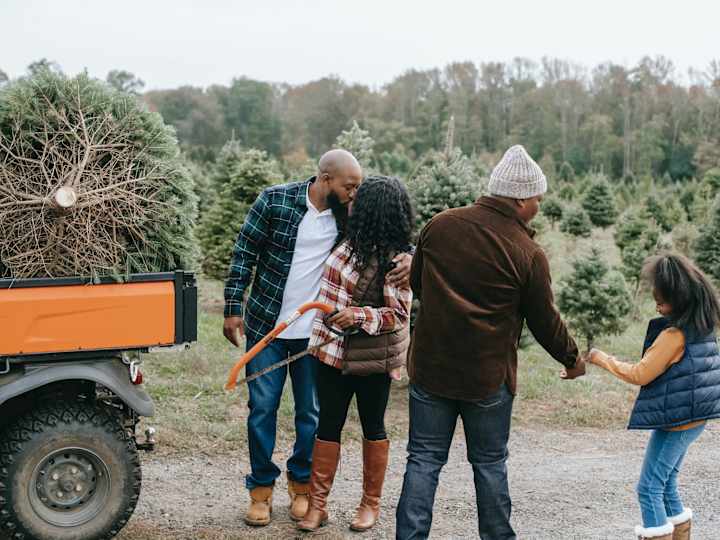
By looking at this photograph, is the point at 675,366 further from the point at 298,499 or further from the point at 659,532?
the point at 298,499

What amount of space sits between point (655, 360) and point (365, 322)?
4.59 ft

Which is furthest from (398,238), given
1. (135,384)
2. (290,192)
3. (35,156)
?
(35,156)

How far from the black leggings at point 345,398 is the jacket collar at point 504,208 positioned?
1.14 metres

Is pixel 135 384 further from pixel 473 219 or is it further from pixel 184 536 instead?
pixel 473 219

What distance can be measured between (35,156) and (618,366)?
2973 millimetres

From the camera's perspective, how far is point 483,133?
5494cm

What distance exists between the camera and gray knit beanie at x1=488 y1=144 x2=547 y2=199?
3.47m

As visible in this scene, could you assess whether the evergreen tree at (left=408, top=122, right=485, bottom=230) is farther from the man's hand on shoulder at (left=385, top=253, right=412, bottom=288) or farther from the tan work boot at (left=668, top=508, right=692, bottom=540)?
the tan work boot at (left=668, top=508, right=692, bottom=540)

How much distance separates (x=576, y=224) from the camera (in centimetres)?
2452

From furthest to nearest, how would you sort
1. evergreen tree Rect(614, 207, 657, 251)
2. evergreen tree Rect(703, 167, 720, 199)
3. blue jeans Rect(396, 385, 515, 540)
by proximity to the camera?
1. evergreen tree Rect(703, 167, 720, 199)
2. evergreen tree Rect(614, 207, 657, 251)
3. blue jeans Rect(396, 385, 515, 540)

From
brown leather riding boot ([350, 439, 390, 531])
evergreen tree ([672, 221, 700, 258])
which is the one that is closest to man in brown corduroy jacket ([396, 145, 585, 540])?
brown leather riding boot ([350, 439, 390, 531])

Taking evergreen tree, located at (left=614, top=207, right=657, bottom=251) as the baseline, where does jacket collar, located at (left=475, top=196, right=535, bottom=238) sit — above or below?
above

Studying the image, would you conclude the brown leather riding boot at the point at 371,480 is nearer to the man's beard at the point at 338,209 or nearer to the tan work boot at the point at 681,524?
the man's beard at the point at 338,209

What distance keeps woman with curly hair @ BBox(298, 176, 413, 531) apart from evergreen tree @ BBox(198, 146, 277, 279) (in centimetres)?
851
